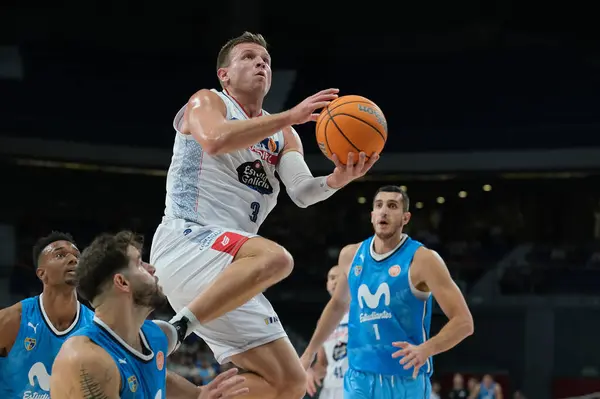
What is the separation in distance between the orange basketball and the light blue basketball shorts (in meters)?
2.30

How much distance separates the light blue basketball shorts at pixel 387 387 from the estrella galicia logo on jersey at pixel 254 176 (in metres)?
2.17

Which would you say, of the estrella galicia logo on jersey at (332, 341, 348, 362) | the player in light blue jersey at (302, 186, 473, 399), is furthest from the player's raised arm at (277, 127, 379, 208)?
the estrella galicia logo on jersey at (332, 341, 348, 362)

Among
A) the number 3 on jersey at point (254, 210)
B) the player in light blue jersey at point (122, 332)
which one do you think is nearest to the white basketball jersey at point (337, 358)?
the number 3 on jersey at point (254, 210)

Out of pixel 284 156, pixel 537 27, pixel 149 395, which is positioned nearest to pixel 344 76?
pixel 537 27

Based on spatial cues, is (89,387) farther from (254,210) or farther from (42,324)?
(42,324)

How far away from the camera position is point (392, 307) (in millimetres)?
5793

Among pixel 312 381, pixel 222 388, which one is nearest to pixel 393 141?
pixel 312 381

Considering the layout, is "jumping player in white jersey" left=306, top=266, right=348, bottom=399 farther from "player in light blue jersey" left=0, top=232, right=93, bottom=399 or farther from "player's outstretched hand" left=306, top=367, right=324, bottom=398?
"player in light blue jersey" left=0, top=232, right=93, bottom=399

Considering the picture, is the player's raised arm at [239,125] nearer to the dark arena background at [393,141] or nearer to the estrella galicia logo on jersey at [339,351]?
the estrella galicia logo on jersey at [339,351]

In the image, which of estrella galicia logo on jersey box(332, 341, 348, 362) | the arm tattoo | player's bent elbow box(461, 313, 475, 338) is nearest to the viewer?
the arm tattoo

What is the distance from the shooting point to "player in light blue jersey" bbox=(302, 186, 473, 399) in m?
5.66

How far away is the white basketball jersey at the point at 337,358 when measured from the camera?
26.5 ft

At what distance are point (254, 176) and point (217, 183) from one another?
19 cm

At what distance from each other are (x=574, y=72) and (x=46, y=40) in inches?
480
